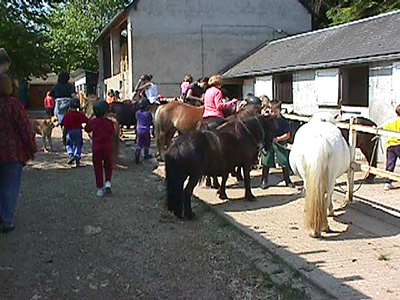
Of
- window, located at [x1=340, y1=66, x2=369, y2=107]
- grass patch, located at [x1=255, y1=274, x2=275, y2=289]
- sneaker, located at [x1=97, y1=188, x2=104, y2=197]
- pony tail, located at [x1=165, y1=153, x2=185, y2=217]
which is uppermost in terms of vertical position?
window, located at [x1=340, y1=66, x2=369, y2=107]

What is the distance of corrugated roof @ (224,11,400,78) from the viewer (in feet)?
40.9

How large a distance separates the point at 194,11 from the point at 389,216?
18215mm

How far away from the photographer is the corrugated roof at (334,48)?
40.9 ft

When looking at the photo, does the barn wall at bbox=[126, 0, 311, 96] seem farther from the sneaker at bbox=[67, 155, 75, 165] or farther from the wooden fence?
the wooden fence

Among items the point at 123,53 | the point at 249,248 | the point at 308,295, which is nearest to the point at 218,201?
the point at 249,248

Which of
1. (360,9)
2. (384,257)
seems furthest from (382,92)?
(360,9)

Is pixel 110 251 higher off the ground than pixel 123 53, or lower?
lower

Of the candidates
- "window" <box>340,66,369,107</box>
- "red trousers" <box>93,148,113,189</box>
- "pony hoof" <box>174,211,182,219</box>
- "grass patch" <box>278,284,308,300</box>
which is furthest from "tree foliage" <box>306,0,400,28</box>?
"grass patch" <box>278,284,308,300</box>

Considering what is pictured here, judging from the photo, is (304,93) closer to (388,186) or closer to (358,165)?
(388,186)

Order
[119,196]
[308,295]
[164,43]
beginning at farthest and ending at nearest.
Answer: [164,43]
[119,196]
[308,295]

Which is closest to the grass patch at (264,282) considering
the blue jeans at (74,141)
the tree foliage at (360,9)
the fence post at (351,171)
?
the fence post at (351,171)

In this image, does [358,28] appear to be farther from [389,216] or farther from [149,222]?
[149,222]

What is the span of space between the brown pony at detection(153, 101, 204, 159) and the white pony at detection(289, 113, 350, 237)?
5100mm

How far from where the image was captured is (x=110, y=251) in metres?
5.66
